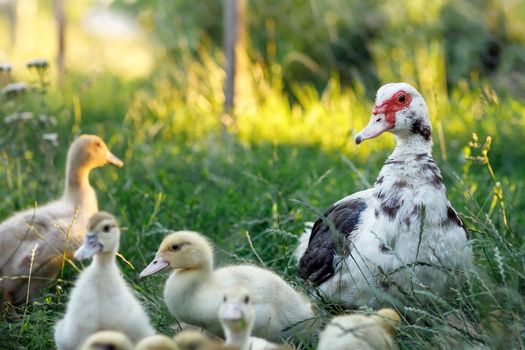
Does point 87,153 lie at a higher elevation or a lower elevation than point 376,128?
lower

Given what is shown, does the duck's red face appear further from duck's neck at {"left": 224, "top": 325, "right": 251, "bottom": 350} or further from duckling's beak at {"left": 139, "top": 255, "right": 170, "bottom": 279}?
duck's neck at {"left": 224, "top": 325, "right": 251, "bottom": 350}

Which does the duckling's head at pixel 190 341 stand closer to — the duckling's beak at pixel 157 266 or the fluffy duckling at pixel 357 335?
the fluffy duckling at pixel 357 335

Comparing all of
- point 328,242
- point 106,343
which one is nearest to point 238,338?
point 106,343

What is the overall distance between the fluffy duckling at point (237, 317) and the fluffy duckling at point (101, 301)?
18.1 inches

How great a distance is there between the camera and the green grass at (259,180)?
421 centimetres

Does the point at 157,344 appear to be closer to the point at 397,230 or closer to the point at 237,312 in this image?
the point at 237,312

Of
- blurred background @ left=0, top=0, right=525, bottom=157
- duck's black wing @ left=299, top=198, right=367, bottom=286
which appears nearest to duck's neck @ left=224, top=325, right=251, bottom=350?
duck's black wing @ left=299, top=198, right=367, bottom=286

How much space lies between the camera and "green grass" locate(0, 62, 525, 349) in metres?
4.21

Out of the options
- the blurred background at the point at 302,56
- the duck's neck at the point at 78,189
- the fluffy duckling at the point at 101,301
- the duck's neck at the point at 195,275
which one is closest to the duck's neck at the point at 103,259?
the fluffy duckling at the point at 101,301

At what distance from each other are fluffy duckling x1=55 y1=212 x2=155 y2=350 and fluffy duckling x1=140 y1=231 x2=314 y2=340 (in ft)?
0.86

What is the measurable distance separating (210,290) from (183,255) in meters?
0.19

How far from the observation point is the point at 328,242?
189 inches

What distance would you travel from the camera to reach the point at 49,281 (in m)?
5.15

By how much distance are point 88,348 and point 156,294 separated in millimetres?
1399
